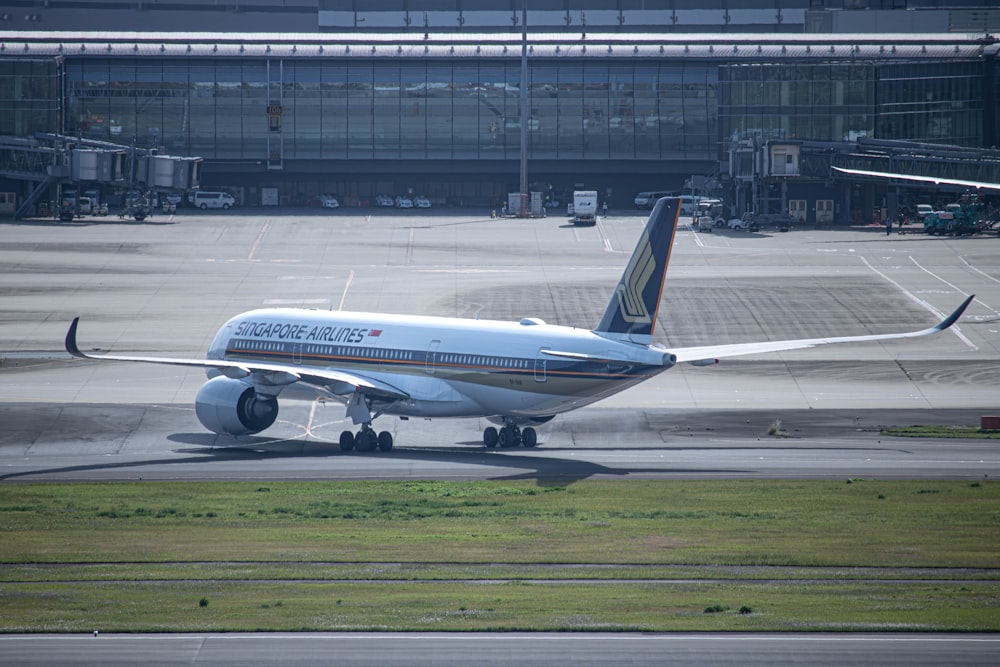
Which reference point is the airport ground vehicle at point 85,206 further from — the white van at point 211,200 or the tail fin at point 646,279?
the tail fin at point 646,279

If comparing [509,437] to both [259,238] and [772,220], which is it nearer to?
[259,238]

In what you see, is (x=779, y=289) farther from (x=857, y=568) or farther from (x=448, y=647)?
(x=448, y=647)

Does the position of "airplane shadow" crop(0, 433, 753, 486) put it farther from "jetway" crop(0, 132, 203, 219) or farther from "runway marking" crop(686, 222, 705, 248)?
"jetway" crop(0, 132, 203, 219)

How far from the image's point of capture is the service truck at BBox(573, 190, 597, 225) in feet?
400

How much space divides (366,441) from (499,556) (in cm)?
2050

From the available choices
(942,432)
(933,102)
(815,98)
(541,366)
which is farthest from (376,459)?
(933,102)

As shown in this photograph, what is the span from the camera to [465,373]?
170ft

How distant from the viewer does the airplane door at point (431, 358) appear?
5262 cm

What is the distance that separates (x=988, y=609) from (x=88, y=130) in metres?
129

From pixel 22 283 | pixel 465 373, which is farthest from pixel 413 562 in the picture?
pixel 22 283

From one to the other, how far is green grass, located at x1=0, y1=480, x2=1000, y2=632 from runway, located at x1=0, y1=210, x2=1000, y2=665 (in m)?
1.69

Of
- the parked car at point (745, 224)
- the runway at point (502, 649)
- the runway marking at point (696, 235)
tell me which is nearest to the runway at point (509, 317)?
the runway marking at point (696, 235)

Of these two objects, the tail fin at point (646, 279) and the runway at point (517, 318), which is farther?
the tail fin at point (646, 279)

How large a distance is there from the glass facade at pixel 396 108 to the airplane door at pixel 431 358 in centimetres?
9331
